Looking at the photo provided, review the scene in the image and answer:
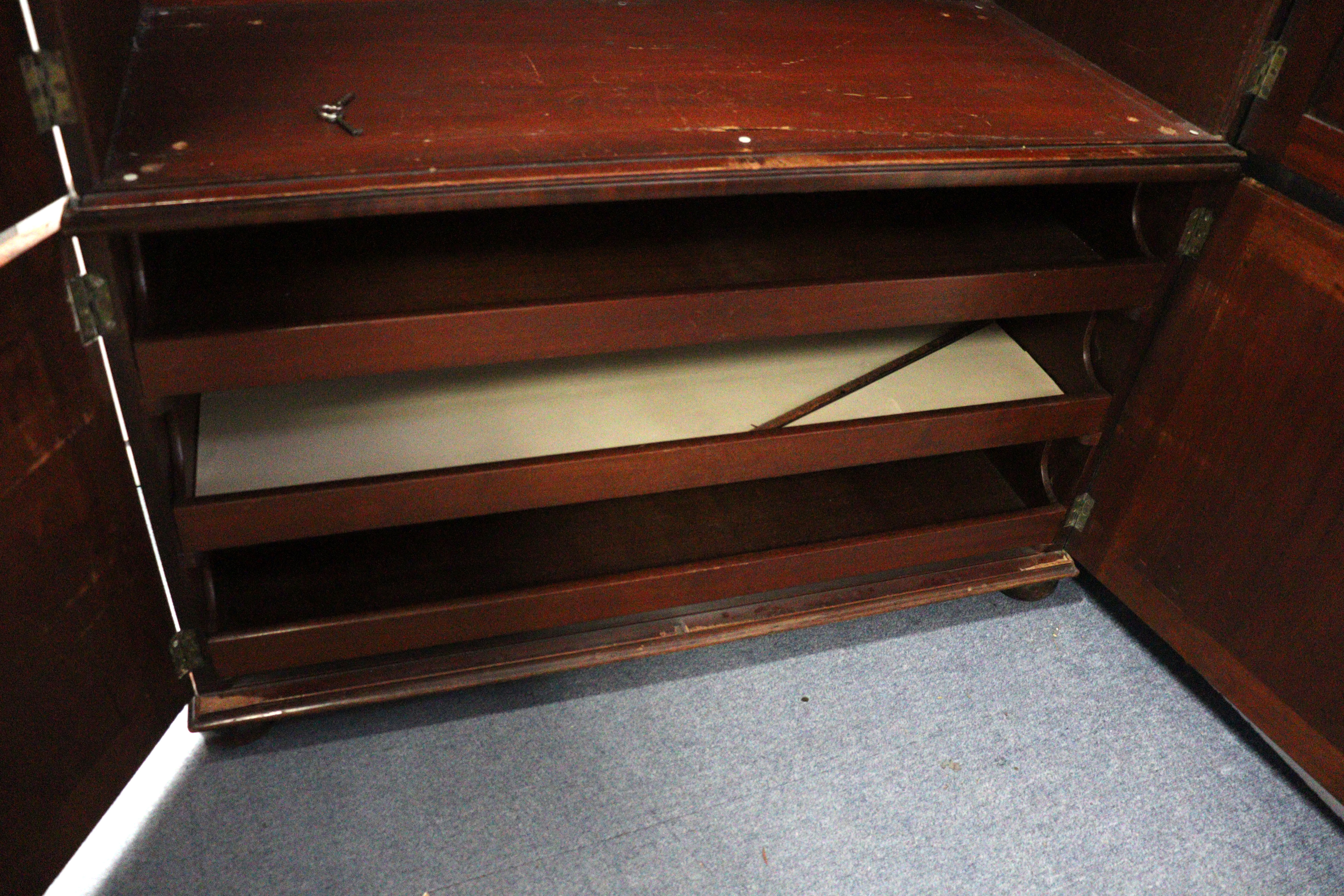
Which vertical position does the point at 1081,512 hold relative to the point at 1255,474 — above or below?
below

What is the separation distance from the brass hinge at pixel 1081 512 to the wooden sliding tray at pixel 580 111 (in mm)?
547

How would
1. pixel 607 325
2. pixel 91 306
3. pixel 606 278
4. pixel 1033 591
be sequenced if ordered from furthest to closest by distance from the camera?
1. pixel 1033 591
2. pixel 606 278
3. pixel 607 325
4. pixel 91 306

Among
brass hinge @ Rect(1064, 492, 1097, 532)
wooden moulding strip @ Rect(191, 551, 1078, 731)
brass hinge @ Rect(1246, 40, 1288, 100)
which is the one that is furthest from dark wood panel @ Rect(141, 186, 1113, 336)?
wooden moulding strip @ Rect(191, 551, 1078, 731)

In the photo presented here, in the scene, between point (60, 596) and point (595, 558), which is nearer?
point (60, 596)

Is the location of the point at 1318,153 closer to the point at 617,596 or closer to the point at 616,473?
the point at 616,473

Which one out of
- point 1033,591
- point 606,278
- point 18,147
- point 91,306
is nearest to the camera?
point 18,147

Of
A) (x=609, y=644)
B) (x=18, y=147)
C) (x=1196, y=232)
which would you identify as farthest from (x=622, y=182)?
(x=1196, y=232)

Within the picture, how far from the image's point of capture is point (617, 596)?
1462 millimetres

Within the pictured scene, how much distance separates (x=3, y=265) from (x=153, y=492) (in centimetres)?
33

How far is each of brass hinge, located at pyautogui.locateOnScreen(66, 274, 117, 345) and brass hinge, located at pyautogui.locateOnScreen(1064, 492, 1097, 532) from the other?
1.37 metres

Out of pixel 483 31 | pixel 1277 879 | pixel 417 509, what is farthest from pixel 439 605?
pixel 1277 879

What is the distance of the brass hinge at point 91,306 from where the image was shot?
1.01 metres

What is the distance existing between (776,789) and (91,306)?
105 cm

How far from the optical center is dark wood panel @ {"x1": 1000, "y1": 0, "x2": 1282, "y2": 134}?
50.5 inches
